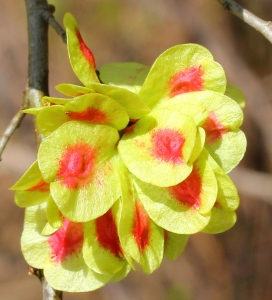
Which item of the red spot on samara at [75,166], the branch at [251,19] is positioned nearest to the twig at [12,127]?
the red spot on samara at [75,166]

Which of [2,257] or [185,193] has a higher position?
[185,193]

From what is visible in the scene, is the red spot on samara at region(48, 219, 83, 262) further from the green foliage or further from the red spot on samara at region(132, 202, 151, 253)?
the red spot on samara at region(132, 202, 151, 253)

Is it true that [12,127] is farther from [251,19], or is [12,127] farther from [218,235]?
[218,235]

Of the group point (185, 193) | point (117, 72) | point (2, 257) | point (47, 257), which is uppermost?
point (117, 72)

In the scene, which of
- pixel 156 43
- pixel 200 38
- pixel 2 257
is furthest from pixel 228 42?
pixel 2 257

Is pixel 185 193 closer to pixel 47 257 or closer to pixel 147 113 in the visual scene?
pixel 147 113

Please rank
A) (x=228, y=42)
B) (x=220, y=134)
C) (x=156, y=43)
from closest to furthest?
1. (x=220, y=134)
2. (x=228, y=42)
3. (x=156, y=43)
